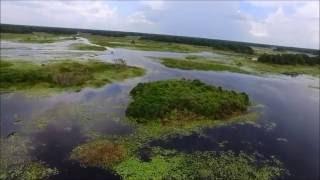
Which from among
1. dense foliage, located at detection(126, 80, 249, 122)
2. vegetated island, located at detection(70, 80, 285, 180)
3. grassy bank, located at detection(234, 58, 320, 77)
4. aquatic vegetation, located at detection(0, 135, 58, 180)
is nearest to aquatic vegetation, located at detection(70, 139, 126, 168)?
vegetated island, located at detection(70, 80, 285, 180)

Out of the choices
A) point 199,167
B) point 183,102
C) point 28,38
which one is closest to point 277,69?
point 183,102

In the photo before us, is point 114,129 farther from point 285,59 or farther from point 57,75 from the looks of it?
point 285,59

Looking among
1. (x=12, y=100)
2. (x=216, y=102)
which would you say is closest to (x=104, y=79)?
(x=12, y=100)

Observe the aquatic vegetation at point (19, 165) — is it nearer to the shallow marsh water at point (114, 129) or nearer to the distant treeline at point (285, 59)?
the shallow marsh water at point (114, 129)

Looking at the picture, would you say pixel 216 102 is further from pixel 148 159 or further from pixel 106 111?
pixel 148 159

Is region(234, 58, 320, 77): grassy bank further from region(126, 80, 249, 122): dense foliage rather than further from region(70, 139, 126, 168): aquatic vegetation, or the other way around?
region(70, 139, 126, 168): aquatic vegetation
